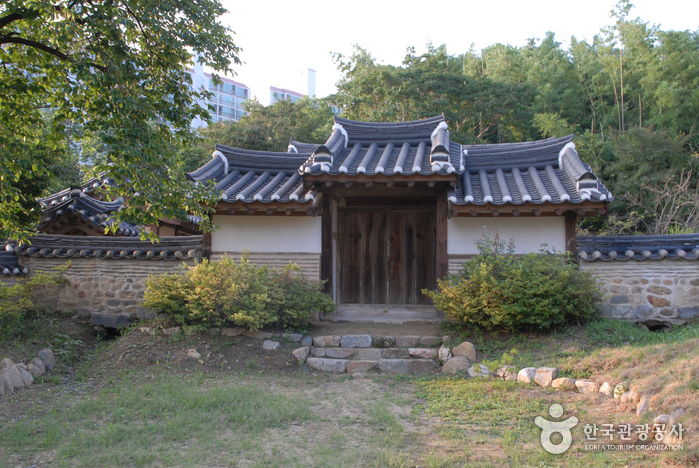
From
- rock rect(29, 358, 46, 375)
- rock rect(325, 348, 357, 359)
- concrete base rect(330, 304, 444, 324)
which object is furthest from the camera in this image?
concrete base rect(330, 304, 444, 324)

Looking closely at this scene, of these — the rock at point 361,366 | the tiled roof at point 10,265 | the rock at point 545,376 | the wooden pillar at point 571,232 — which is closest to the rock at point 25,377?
the tiled roof at point 10,265

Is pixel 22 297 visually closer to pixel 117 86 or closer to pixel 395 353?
pixel 117 86

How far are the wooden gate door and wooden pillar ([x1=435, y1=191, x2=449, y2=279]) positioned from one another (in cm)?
170

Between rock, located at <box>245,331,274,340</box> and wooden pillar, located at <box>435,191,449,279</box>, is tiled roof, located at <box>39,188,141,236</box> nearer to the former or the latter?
rock, located at <box>245,331,274,340</box>

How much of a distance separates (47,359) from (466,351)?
20.1ft

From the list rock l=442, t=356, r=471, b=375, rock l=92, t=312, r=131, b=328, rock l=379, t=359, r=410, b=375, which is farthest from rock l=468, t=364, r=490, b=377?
rock l=92, t=312, r=131, b=328

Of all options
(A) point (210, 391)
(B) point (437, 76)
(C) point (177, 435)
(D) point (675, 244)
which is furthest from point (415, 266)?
(B) point (437, 76)

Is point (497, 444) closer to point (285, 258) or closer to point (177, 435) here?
point (177, 435)

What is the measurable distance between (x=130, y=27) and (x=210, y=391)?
14.5 feet

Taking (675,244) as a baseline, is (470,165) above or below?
above

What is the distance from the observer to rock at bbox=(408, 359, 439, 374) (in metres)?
6.96

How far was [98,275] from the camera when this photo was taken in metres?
9.50

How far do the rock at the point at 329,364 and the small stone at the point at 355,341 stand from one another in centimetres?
50

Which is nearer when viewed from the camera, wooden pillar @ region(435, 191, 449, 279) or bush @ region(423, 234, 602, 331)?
bush @ region(423, 234, 602, 331)
